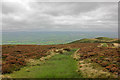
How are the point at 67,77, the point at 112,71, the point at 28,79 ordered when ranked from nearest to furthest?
1. the point at 28,79
2. the point at 67,77
3. the point at 112,71

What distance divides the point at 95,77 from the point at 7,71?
41.9ft

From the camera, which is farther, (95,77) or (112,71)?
(112,71)

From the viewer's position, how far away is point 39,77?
11375mm

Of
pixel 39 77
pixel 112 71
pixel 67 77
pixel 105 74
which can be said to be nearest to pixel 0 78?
pixel 39 77

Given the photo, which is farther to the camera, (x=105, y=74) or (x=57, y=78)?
(x=105, y=74)

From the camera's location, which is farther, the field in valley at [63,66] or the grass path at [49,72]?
the field in valley at [63,66]

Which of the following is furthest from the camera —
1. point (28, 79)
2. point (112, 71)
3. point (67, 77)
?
point (112, 71)

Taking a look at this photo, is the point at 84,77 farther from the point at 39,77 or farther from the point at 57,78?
the point at 39,77

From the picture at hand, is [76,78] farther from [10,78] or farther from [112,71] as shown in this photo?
[10,78]

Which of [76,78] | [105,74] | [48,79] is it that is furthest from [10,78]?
[105,74]

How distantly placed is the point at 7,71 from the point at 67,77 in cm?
917

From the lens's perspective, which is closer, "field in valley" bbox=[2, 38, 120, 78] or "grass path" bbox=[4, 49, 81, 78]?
"grass path" bbox=[4, 49, 81, 78]

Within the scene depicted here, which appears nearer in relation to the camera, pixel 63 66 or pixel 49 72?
pixel 49 72

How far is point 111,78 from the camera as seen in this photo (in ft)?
36.1
